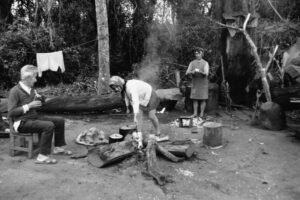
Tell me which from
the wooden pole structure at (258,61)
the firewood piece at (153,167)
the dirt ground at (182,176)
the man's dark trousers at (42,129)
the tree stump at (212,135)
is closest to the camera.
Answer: the dirt ground at (182,176)

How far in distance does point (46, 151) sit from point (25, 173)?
749mm

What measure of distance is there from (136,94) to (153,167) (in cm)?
131

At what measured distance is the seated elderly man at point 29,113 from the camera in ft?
16.3

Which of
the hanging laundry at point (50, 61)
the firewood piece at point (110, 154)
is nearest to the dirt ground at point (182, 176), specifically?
the firewood piece at point (110, 154)

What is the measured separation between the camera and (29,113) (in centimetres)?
520

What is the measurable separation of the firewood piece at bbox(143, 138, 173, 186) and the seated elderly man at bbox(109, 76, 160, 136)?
0.55 m

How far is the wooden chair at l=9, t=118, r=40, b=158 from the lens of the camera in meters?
5.22

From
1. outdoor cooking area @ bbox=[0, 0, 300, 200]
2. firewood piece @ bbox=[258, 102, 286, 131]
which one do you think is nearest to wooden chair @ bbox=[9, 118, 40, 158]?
outdoor cooking area @ bbox=[0, 0, 300, 200]

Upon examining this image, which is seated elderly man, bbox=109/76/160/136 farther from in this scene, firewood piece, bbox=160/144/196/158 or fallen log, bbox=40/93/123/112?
fallen log, bbox=40/93/123/112

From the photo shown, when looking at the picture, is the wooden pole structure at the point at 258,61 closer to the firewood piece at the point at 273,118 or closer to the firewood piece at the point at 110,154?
the firewood piece at the point at 273,118

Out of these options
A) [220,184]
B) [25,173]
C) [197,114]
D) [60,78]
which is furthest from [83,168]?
[60,78]

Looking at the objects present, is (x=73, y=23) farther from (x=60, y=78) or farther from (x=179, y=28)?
(x=179, y=28)

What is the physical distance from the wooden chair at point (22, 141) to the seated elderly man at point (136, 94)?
158cm

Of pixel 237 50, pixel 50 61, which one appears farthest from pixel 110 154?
pixel 50 61
